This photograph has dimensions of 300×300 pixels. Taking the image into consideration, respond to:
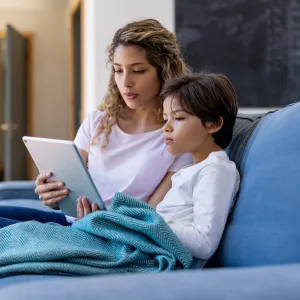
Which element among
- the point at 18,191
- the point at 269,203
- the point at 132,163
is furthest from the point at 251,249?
the point at 18,191

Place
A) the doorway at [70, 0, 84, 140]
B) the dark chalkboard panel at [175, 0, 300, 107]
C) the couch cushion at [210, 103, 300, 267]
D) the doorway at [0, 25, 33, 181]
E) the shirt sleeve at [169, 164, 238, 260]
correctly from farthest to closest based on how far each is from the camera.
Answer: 1. the doorway at [70, 0, 84, 140]
2. the doorway at [0, 25, 33, 181]
3. the dark chalkboard panel at [175, 0, 300, 107]
4. the shirt sleeve at [169, 164, 238, 260]
5. the couch cushion at [210, 103, 300, 267]

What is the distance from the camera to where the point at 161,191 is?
178 centimetres

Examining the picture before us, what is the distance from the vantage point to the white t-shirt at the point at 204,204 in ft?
4.28

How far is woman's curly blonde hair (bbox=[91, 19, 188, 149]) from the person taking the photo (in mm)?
1822

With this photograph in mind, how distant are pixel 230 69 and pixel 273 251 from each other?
129 inches

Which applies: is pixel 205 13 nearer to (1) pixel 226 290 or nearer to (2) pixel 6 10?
(2) pixel 6 10

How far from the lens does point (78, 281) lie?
774 mm

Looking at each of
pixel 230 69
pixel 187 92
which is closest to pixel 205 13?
pixel 230 69

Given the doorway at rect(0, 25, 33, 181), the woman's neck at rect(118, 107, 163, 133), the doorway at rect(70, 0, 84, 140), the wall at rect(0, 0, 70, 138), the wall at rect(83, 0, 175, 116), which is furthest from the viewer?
the wall at rect(0, 0, 70, 138)

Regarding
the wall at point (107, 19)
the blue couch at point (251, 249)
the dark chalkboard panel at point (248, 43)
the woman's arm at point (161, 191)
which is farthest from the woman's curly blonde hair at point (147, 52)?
the dark chalkboard panel at point (248, 43)

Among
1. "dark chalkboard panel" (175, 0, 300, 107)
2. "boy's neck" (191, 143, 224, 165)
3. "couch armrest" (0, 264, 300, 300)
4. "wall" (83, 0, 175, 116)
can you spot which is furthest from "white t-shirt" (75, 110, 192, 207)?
"dark chalkboard panel" (175, 0, 300, 107)

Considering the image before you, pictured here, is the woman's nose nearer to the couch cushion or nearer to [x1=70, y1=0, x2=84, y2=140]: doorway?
the couch cushion

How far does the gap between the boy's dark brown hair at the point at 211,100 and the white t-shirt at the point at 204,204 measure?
92mm

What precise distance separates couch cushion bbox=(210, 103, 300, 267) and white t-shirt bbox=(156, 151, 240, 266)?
0.12ft
